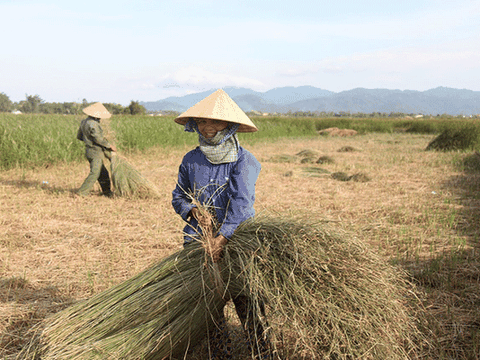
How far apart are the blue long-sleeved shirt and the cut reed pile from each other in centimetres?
408

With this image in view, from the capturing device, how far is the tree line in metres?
9.58

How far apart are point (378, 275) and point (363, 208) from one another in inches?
159

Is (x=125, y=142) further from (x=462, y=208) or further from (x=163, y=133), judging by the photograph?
(x=462, y=208)

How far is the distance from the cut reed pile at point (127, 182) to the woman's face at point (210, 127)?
4.25m

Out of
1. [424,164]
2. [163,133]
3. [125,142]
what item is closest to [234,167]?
[424,164]

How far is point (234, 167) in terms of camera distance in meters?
2.07

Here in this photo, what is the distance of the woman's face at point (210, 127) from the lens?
81.7 inches

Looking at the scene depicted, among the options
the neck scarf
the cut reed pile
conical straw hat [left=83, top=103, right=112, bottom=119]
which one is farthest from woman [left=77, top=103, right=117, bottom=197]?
the neck scarf

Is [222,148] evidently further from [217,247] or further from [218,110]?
[217,247]

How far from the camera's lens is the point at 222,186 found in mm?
2074

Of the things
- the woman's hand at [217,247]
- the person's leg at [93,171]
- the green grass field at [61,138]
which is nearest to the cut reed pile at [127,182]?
the person's leg at [93,171]

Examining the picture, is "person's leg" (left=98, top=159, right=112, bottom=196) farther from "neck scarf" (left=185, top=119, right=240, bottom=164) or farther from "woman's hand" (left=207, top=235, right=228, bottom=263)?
"woman's hand" (left=207, top=235, right=228, bottom=263)

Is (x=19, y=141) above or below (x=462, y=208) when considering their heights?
above

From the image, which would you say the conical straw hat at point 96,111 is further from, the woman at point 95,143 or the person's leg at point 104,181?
the person's leg at point 104,181
